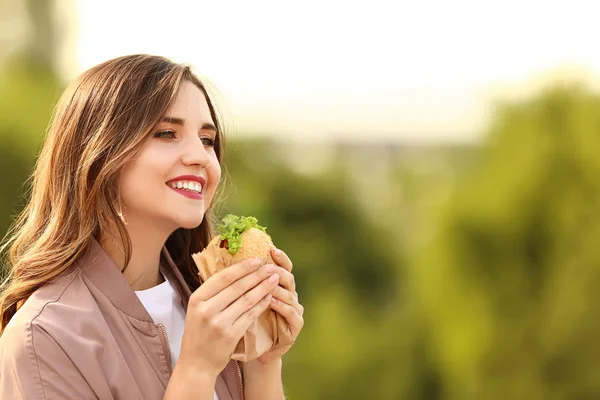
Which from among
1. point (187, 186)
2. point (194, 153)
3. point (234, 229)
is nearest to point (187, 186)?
point (187, 186)

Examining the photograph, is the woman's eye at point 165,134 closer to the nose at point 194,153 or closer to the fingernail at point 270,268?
the nose at point 194,153

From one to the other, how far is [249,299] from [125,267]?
46 centimetres

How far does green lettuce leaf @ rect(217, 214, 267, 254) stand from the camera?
8.30 feet

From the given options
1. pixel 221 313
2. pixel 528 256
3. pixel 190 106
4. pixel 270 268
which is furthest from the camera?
pixel 528 256

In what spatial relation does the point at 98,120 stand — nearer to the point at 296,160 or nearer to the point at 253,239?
the point at 253,239

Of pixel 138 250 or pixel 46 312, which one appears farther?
pixel 138 250

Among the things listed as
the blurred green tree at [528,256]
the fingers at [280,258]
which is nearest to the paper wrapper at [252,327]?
the fingers at [280,258]

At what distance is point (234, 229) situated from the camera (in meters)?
2.59

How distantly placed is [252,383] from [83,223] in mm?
793

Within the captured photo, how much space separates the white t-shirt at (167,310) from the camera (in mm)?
2658

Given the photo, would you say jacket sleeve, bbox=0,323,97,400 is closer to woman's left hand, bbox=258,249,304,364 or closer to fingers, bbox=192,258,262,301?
fingers, bbox=192,258,262,301

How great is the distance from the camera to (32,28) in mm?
13625

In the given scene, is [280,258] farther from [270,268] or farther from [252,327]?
[252,327]

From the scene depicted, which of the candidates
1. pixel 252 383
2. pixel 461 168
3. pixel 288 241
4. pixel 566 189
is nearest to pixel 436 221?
pixel 461 168
